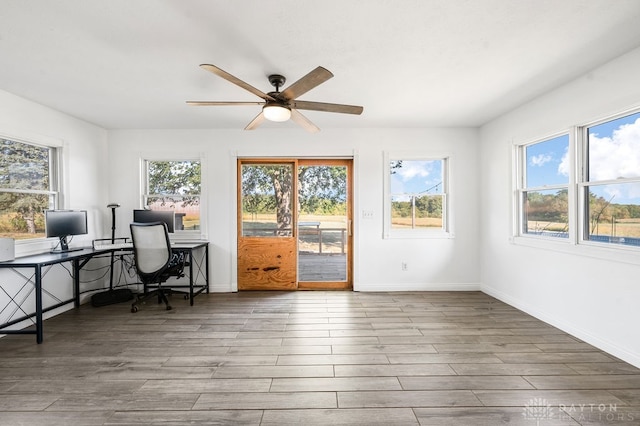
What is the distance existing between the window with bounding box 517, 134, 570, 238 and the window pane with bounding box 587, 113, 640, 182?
28 centimetres

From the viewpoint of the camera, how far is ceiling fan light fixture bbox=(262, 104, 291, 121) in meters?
2.62

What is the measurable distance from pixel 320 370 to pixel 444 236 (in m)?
3.12

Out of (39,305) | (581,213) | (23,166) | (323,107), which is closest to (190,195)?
(23,166)

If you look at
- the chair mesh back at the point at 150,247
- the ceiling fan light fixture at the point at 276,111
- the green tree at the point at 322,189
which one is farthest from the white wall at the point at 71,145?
the green tree at the point at 322,189

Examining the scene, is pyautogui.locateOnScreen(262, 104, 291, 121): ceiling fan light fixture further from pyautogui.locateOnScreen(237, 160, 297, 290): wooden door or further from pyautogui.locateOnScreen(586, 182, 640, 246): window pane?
pyautogui.locateOnScreen(586, 182, 640, 246): window pane

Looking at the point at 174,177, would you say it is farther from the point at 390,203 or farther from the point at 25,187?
the point at 390,203

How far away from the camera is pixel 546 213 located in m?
3.47

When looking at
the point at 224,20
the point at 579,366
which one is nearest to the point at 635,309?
the point at 579,366

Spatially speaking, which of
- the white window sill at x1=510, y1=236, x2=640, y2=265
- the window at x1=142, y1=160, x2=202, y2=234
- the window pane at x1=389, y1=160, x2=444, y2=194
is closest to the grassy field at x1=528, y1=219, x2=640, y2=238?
the white window sill at x1=510, y1=236, x2=640, y2=265

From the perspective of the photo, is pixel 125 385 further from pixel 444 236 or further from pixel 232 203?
pixel 444 236

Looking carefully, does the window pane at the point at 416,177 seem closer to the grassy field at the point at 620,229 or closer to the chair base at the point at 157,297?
the grassy field at the point at 620,229

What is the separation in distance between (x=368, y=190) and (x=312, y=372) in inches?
116

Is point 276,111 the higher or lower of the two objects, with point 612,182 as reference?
higher

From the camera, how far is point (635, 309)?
2.40 m
